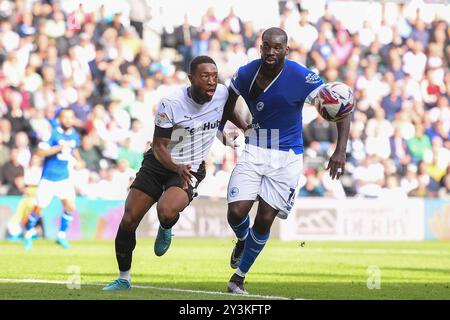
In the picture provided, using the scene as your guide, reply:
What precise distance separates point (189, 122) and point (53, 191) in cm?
960

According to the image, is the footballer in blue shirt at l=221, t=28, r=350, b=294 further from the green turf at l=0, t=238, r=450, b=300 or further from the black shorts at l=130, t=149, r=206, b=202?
the green turf at l=0, t=238, r=450, b=300

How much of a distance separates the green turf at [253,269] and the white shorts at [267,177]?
1033mm

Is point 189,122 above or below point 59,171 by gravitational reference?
above

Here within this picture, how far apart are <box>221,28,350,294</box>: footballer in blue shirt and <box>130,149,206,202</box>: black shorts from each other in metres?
0.58

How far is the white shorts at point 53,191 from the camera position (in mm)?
20203

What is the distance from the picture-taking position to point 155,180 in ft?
36.9

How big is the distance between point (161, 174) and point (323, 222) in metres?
13.9

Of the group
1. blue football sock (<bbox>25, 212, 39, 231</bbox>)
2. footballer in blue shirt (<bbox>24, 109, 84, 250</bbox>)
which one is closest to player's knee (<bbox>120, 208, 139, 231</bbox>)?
footballer in blue shirt (<bbox>24, 109, 84, 250</bbox>)

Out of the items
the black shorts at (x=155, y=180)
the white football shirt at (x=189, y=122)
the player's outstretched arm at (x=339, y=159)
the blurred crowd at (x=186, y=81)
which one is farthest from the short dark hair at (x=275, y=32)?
the blurred crowd at (x=186, y=81)

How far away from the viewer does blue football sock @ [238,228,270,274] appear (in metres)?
11.2

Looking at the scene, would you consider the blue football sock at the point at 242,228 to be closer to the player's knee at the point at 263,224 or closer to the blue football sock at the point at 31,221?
the player's knee at the point at 263,224

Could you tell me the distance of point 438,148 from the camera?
28.0 meters

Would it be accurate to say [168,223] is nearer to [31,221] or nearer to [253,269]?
[253,269]

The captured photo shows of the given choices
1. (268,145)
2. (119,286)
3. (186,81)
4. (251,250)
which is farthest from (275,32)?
(186,81)
